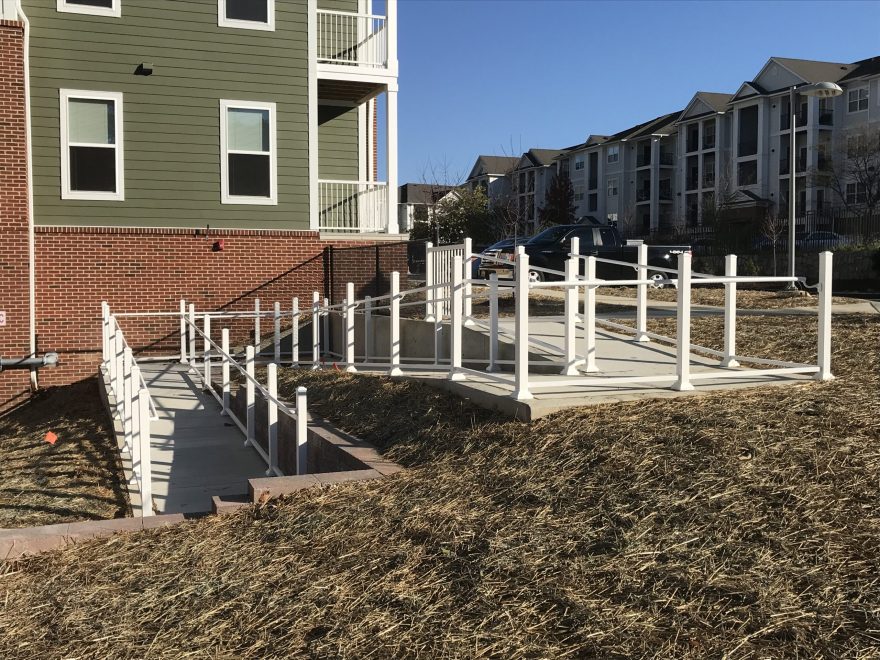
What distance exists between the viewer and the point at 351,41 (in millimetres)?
19859

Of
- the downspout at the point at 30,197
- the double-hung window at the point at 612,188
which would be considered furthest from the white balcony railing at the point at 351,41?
the double-hung window at the point at 612,188

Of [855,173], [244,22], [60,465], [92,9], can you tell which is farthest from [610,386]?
[855,173]

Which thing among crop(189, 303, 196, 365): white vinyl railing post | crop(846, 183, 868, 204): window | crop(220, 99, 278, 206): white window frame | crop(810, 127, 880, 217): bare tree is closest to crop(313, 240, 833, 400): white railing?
crop(189, 303, 196, 365): white vinyl railing post

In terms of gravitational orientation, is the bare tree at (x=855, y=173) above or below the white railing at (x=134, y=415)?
above

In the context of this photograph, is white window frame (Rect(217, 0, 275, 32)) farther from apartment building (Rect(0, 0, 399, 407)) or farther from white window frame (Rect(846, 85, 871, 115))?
white window frame (Rect(846, 85, 871, 115))

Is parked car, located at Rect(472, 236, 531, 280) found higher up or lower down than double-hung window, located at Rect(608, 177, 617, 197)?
lower down

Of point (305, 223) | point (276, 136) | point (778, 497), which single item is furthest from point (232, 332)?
point (778, 497)

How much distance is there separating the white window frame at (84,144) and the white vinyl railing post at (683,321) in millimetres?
13002

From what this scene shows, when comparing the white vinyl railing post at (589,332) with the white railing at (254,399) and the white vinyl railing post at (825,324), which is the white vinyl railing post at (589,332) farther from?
the white railing at (254,399)

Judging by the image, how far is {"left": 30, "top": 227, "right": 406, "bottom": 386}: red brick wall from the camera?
15852 mm

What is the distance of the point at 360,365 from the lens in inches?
459

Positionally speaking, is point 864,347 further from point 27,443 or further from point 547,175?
point 547,175

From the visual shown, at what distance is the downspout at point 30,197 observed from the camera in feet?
49.0

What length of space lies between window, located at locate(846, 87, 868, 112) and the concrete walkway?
1797 inches
